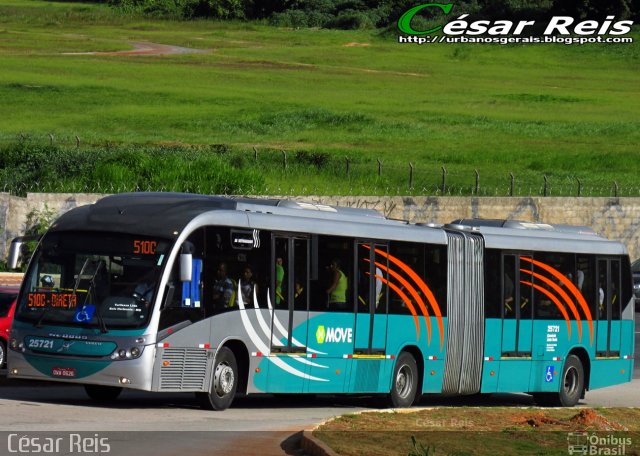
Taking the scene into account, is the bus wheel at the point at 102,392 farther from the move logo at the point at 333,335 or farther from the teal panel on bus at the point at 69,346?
the move logo at the point at 333,335

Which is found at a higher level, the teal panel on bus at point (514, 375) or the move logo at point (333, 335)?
the move logo at point (333, 335)

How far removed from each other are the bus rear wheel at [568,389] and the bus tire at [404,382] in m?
3.31

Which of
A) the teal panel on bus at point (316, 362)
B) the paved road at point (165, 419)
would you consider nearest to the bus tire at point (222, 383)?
the paved road at point (165, 419)

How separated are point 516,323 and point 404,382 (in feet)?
8.66

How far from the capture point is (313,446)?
1418 cm

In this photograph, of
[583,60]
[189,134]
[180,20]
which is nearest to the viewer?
[189,134]

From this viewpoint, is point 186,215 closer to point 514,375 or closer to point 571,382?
point 514,375

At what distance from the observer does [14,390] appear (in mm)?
21109

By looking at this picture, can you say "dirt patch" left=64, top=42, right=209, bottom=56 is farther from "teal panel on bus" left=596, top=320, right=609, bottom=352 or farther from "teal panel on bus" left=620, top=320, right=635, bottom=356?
"teal panel on bus" left=596, top=320, right=609, bottom=352

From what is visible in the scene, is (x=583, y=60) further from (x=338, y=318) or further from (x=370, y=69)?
(x=338, y=318)

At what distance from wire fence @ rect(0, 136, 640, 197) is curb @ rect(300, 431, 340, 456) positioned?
33.5 m

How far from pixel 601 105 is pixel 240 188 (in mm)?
46627

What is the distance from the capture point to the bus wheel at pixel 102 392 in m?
20.0

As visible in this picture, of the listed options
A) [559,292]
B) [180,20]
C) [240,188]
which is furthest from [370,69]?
[559,292]
